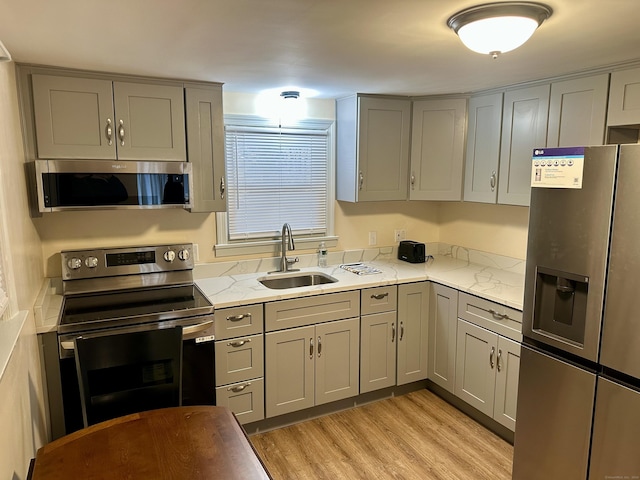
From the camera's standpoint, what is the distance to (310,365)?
285 centimetres

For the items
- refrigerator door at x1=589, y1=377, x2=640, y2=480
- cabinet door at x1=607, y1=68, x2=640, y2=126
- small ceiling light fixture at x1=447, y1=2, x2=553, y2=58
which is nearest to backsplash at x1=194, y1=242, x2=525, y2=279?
cabinet door at x1=607, y1=68, x2=640, y2=126

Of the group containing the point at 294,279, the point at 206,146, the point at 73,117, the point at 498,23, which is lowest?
the point at 294,279

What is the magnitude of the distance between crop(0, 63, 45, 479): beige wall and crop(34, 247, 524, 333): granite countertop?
0.27m

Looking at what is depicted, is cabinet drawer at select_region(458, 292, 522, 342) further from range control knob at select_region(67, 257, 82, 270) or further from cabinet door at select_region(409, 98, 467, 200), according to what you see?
range control knob at select_region(67, 257, 82, 270)

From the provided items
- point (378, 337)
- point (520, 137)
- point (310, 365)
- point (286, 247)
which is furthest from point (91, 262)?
point (520, 137)

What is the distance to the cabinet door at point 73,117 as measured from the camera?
231 cm

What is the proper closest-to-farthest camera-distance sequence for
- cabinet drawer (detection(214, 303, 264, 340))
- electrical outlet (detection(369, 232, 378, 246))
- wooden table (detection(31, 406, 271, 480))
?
wooden table (detection(31, 406, 271, 480))
cabinet drawer (detection(214, 303, 264, 340))
electrical outlet (detection(369, 232, 378, 246))

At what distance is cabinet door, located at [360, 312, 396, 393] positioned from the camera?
3.03 m

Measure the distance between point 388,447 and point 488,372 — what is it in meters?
0.76

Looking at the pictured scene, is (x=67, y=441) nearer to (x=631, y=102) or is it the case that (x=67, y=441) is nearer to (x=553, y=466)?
(x=553, y=466)

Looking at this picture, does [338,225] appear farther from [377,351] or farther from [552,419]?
[552,419]

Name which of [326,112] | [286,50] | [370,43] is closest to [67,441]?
[286,50]

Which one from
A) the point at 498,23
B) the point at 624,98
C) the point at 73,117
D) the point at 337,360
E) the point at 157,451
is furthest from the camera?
the point at 337,360

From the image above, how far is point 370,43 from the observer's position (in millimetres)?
1875
